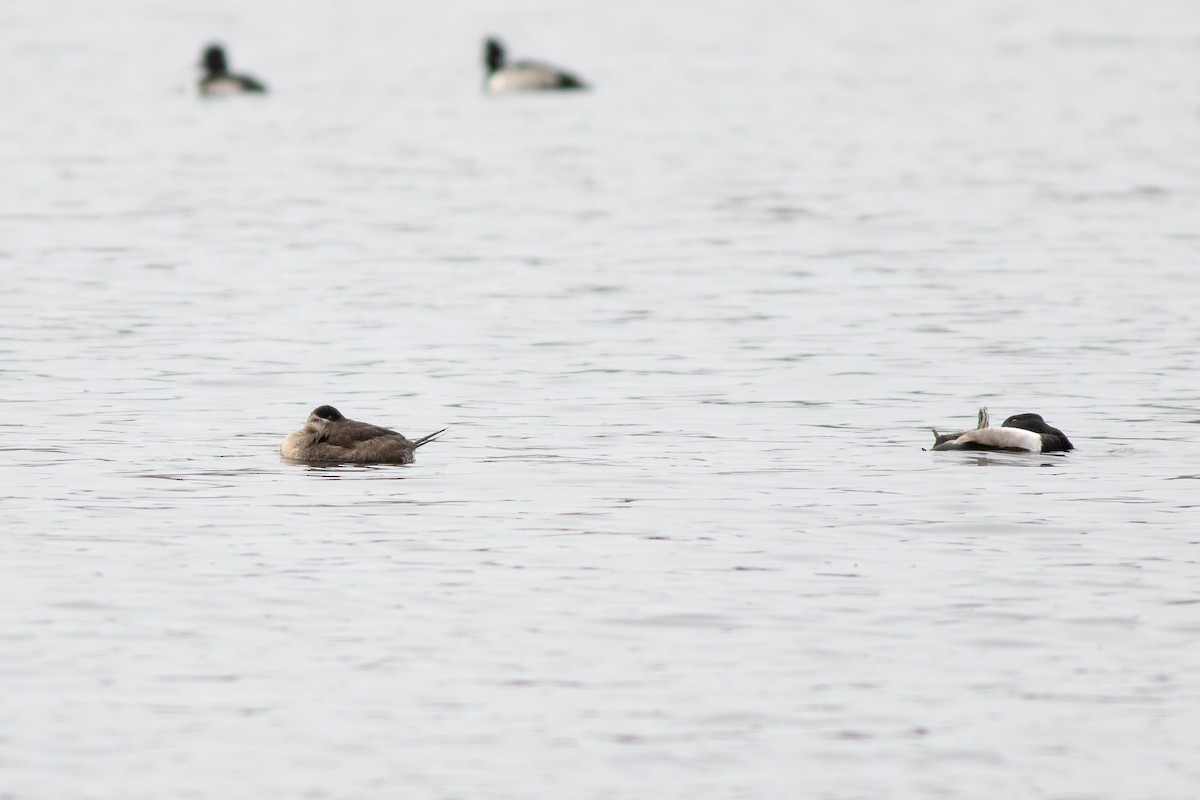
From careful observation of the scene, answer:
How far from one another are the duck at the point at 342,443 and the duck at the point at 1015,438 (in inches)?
152

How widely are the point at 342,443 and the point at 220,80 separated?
38145mm

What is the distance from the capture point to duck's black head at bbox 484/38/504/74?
180 ft

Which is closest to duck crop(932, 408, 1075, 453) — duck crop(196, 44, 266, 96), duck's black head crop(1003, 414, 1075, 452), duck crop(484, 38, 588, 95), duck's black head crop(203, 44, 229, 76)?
duck's black head crop(1003, 414, 1075, 452)

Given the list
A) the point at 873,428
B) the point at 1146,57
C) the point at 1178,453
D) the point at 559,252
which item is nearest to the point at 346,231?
the point at 559,252

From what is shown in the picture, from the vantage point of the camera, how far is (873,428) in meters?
17.3

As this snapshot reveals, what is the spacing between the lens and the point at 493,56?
55188mm

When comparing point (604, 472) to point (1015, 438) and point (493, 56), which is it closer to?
point (1015, 438)

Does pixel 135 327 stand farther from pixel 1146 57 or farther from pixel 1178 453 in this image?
pixel 1146 57

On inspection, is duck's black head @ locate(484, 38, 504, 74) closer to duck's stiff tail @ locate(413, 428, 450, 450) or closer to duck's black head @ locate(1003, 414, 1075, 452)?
duck's stiff tail @ locate(413, 428, 450, 450)

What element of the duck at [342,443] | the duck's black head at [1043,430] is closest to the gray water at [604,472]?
the duck's black head at [1043,430]

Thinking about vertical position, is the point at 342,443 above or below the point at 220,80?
below

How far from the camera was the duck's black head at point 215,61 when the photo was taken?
52.9 metres

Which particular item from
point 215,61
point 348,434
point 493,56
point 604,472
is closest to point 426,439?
point 348,434

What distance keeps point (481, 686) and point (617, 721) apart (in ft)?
2.62
